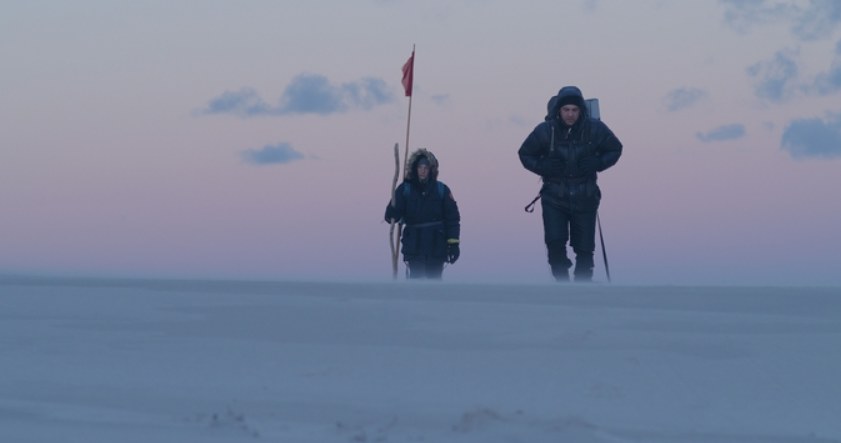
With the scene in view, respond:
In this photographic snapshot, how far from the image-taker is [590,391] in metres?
5.06

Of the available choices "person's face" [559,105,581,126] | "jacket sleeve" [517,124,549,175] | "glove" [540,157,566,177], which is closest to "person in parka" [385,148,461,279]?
"jacket sleeve" [517,124,549,175]

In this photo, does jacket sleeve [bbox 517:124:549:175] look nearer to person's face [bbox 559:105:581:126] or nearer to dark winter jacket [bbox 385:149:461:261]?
person's face [bbox 559:105:581:126]

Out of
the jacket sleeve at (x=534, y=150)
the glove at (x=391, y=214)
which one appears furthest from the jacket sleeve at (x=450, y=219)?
the jacket sleeve at (x=534, y=150)

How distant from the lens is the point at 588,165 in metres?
10.9

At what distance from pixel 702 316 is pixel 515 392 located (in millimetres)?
1509

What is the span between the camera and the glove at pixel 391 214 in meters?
13.1

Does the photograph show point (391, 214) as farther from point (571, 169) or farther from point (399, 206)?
point (571, 169)

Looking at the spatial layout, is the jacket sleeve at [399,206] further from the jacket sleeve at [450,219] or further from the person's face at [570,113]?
the person's face at [570,113]

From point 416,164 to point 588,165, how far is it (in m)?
2.68

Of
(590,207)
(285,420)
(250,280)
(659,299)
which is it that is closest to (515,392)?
(285,420)

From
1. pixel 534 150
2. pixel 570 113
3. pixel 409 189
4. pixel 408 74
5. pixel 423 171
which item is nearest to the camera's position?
pixel 570 113

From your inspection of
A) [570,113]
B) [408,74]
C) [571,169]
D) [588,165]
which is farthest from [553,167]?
[408,74]

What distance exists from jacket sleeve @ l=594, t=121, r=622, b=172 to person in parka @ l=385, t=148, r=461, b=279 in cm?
255

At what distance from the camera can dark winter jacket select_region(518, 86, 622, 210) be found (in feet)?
35.8
